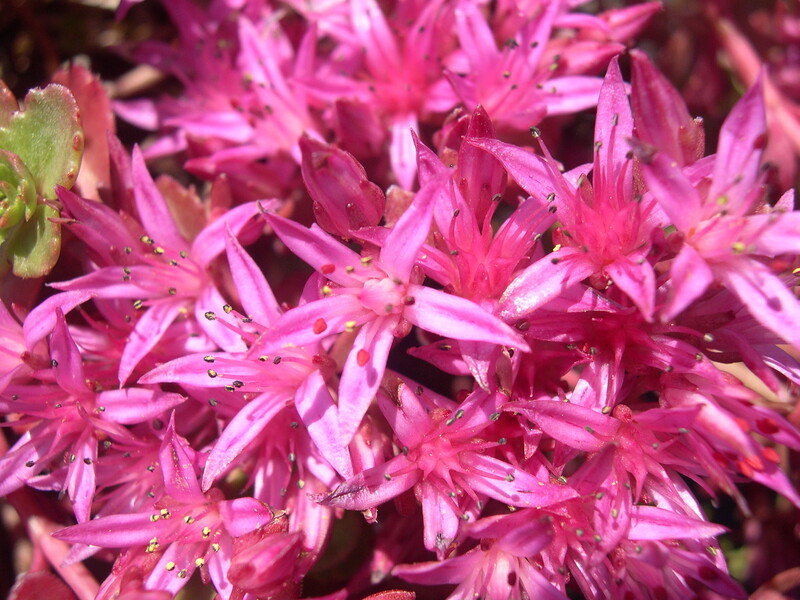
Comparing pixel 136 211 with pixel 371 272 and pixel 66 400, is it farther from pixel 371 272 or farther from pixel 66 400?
pixel 371 272

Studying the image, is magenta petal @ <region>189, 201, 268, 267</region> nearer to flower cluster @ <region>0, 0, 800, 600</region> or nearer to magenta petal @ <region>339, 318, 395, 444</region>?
flower cluster @ <region>0, 0, 800, 600</region>

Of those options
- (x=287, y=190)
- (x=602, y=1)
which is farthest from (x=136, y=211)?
(x=602, y=1)

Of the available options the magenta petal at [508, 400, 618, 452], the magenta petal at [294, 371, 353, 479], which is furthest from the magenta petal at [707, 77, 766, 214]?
the magenta petal at [294, 371, 353, 479]

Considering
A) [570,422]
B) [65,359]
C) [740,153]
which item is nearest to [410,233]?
[570,422]

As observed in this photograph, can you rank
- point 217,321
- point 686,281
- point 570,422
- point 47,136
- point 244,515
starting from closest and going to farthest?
point 686,281
point 570,422
point 244,515
point 217,321
point 47,136

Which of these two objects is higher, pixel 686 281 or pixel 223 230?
pixel 223 230

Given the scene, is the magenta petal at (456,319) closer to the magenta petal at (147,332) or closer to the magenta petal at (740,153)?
the magenta petal at (740,153)

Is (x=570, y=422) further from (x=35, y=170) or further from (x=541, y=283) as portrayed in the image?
(x=35, y=170)
